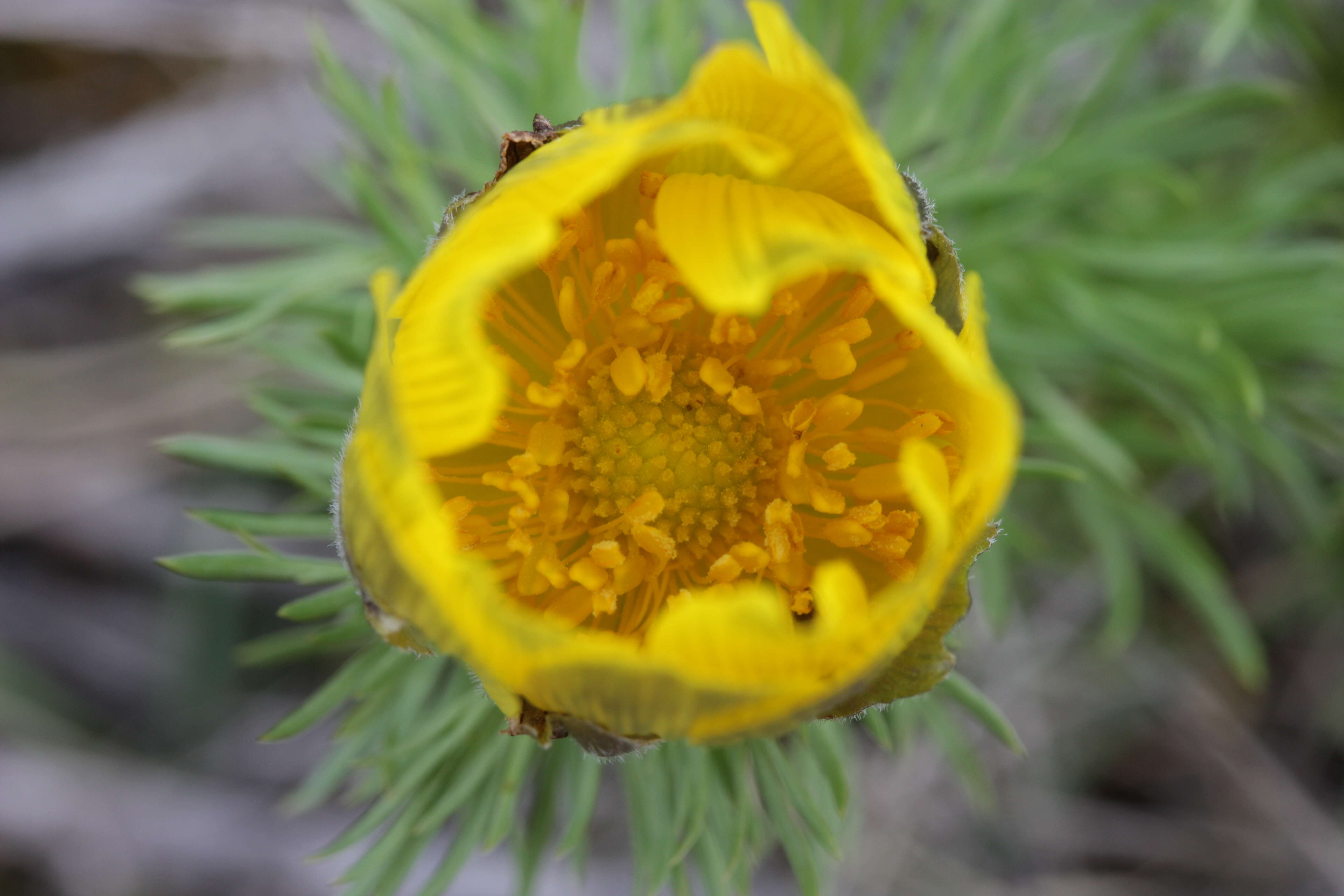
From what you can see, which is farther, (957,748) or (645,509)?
(957,748)

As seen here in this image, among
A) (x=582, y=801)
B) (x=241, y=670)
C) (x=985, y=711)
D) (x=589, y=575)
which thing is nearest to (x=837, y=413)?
(x=589, y=575)

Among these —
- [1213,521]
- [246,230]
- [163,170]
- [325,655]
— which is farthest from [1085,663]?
[163,170]

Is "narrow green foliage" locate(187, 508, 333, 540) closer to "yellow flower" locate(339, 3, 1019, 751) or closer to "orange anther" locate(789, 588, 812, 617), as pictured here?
"yellow flower" locate(339, 3, 1019, 751)

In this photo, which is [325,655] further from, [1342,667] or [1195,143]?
[1342,667]

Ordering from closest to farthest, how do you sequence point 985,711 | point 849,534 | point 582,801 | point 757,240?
1. point 757,240
2. point 849,534
3. point 985,711
4. point 582,801

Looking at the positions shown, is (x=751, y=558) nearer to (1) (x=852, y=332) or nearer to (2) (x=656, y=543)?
(2) (x=656, y=543)

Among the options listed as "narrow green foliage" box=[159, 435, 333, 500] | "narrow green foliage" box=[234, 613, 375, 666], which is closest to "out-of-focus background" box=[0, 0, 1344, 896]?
"narrow green foliage" box=[234, 613, 375, 666]

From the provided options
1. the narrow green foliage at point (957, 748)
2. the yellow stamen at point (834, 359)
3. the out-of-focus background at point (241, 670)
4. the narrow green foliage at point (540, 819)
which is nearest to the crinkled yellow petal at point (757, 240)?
the yellow stamen at point (834, 359)
